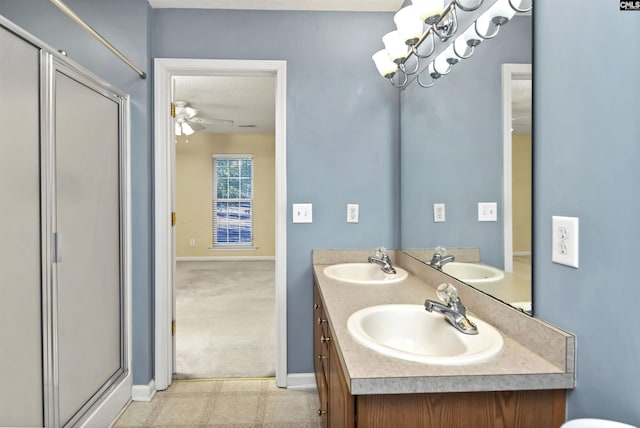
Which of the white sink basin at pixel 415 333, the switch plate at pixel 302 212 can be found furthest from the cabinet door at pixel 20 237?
the switch plate at pixel 302 212

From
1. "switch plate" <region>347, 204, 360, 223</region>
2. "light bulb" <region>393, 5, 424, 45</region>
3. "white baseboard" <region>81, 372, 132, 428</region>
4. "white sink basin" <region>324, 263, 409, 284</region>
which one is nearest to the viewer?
"light bulb" <region>393, 5, 424, 45</region>

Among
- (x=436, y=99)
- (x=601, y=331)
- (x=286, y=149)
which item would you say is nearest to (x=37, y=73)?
(x=286, y=149)

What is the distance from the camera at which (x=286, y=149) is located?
93.4 inches

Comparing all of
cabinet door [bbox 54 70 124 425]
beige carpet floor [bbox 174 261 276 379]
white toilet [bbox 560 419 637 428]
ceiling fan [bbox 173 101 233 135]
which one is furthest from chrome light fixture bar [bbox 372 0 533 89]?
ceiling fan [bbox 173 101 233 135]

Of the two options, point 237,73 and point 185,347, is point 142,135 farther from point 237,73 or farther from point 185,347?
point 185,347

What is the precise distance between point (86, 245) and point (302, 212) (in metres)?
1.18

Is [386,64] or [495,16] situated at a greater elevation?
[386,64]

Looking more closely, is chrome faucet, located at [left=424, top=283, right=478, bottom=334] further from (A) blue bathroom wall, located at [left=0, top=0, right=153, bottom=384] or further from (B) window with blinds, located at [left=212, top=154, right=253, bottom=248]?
(B) window with blinds, located at [left=212, top=154, right=253, bottom=248]

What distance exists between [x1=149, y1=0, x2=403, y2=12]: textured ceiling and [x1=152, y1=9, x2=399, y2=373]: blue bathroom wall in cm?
4

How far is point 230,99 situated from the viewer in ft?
15.7

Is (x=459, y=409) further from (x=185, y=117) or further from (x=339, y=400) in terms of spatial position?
(x=185, y=117)

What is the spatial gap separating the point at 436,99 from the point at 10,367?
208 cm

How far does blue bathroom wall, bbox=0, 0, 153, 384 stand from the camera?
2209 millimetres

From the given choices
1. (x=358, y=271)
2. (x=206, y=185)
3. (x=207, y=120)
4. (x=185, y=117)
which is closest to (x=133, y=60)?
(x=358, y=271)
